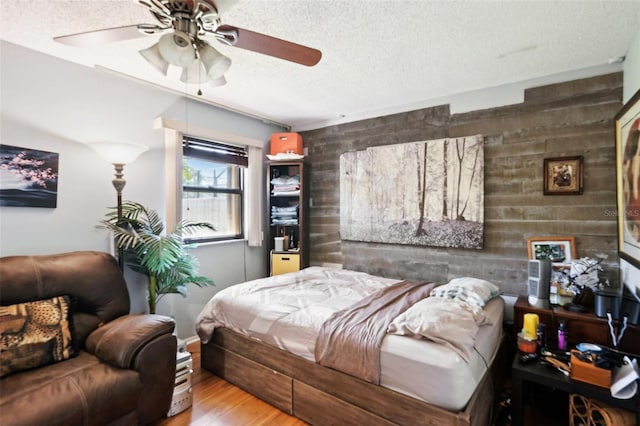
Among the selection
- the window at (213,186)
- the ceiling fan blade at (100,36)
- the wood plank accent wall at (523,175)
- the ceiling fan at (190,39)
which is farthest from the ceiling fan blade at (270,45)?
the wood plank accent wall at (523,175)

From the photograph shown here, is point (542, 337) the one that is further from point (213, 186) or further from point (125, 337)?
point (213, 186)

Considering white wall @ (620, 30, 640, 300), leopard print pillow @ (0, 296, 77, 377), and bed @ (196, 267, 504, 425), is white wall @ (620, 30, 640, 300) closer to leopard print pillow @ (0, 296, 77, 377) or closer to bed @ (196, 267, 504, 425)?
bed @ (196, 267, 504, 425)

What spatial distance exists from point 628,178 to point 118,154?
3437 mm

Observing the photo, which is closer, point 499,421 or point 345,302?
point 499,421

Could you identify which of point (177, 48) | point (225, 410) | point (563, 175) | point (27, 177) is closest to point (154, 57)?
point (177, 48)

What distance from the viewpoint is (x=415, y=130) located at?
123 inches

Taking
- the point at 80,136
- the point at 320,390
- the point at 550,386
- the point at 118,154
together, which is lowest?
the point at 320,390

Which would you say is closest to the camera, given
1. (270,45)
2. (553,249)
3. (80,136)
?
(270,45)

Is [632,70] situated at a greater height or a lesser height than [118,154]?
greater

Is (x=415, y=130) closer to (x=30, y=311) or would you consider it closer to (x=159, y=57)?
(x=159, y=57)

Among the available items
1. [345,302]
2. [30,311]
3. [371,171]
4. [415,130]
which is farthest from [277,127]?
[30,311]

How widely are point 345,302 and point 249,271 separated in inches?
67.5

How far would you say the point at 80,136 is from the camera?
232cm

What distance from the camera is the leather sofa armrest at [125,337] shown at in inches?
66.1
